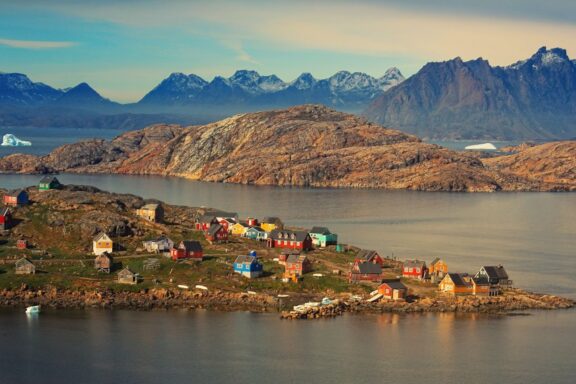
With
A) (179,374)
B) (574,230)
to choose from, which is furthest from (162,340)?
(574,230)

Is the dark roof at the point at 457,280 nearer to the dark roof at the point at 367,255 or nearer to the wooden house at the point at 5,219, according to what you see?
the dark roof at the point at 367,255

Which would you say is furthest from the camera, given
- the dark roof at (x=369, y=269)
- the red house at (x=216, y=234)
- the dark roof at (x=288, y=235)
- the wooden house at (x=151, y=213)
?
the wooden house at (x=151, y=213)

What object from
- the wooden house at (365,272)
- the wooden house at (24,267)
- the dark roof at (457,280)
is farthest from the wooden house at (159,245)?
the dark roof at (457,280)

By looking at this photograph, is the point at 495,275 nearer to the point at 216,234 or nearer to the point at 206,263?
the point at 206,263

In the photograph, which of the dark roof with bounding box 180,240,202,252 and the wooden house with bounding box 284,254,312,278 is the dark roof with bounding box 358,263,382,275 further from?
the dark roof with bounding box 180,240,202,252

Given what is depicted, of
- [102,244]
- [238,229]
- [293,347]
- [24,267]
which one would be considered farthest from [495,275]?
[24,267]

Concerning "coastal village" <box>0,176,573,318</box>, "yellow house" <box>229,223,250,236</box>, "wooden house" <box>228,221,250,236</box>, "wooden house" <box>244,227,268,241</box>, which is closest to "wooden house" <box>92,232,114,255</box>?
"coastal village" <box>0,176,573,318</box>
